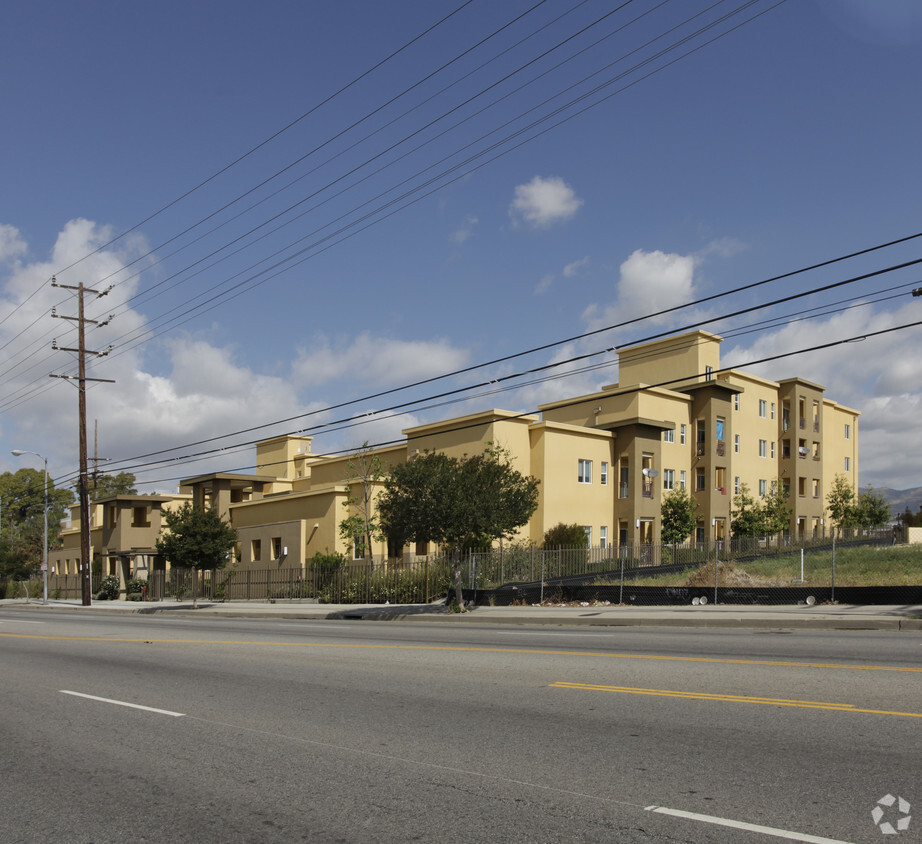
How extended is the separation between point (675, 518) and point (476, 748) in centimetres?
4600

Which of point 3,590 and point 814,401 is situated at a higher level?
point 814,401

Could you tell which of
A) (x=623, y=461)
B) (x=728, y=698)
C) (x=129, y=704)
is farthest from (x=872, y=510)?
(x=129, y=704)

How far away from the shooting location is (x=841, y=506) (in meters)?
68.1

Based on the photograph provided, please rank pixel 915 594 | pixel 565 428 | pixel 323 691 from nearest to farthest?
pixel 323 691 < pixel 915 594 < pixel 565 428

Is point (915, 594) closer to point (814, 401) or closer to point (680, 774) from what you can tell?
point (680, 774)

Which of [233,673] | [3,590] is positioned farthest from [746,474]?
[3,590]

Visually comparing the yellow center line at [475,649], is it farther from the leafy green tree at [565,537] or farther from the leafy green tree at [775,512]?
the leafy green tree at [775,512]

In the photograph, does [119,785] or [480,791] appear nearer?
[480,791]

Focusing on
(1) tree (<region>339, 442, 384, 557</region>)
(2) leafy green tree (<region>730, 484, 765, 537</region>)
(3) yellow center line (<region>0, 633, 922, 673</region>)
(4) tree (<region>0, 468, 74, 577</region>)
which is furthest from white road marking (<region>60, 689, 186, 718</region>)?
(4) tree (<region>0, 468, 74, 577</region>)

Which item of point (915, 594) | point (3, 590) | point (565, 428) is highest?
point (565, 428)

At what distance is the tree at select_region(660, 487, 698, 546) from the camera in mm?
51469

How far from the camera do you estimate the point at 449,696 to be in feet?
33.5

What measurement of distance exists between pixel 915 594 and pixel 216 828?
19755 mm
